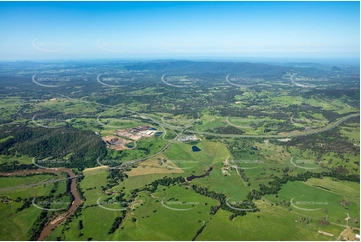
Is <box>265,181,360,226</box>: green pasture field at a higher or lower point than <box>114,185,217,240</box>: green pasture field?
higher

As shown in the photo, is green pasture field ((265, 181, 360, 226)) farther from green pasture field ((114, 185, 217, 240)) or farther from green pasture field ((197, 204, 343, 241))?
green pasture field ((114, 185, 217, 240))

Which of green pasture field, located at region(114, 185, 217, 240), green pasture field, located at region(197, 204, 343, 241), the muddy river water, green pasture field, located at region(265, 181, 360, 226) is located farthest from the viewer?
green pasture field, located at region(265, 181, 360, 226)

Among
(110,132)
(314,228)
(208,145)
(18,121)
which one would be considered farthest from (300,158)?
(18,121)

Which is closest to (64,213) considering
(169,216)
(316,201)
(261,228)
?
(169,216)

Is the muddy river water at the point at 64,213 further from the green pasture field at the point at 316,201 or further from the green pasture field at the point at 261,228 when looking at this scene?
the green pasture field at the point at 316,201

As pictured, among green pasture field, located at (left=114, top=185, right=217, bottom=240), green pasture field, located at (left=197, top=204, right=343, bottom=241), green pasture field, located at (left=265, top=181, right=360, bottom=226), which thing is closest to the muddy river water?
green pasture field, located at (left=114, top=185, right=217, bottom=240)

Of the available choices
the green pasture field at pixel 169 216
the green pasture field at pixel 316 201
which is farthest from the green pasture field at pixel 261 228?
the green pasture field at pixel 316 201

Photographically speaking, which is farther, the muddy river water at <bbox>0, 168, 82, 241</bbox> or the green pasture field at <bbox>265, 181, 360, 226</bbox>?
the green pasture field at <bbox>265, 181, 360, 226</bbox>

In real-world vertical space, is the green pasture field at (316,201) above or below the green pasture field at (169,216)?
above

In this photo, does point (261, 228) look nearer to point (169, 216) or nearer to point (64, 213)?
point (169, 216)

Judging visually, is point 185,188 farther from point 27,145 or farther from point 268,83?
point 268,83

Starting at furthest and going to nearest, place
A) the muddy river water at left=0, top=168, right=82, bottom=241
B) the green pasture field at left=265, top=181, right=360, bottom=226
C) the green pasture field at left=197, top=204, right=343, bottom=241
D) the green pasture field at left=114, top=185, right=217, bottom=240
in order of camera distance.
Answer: the green pasture field at left=265, top=181, right=360, bottom=226, the muddy river water at left=0, top=168, right=82, bottom=241, the green pasture field at left=114, top=185, right=217, bottom=240, the green pasture field at left=197, top=204, right=343, bottom=241

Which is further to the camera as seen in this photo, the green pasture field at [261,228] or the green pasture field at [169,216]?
the green pasture field at [169,216]
